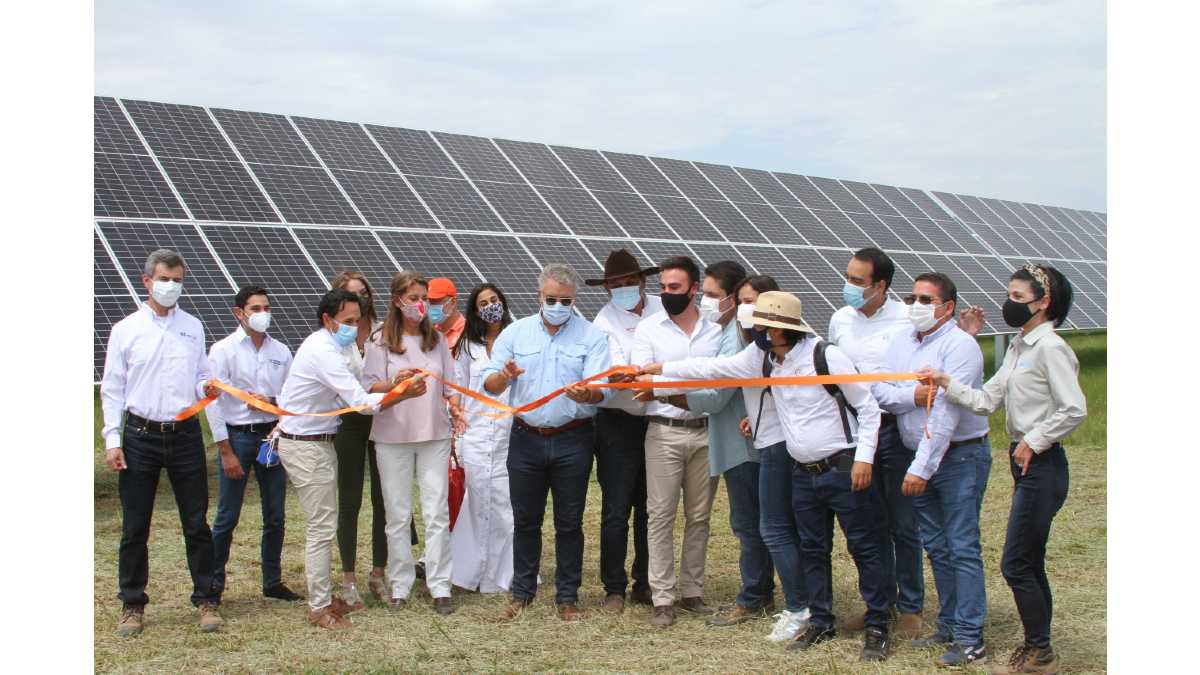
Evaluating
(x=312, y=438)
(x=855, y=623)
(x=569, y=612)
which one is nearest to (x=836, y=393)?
(x=855, y=623)

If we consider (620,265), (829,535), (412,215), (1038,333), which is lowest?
(829,535)

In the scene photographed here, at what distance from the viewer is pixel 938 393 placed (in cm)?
538

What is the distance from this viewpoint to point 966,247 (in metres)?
20.8

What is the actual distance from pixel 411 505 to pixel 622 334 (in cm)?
164

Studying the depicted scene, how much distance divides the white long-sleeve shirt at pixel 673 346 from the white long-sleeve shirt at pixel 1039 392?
65.5 inches

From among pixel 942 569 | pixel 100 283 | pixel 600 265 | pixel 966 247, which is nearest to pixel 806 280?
pixel 600 265

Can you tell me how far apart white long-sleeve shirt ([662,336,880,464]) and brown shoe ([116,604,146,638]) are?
3.67 meters

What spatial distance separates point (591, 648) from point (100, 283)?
640 centimetres

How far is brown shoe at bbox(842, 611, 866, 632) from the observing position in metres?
6.21

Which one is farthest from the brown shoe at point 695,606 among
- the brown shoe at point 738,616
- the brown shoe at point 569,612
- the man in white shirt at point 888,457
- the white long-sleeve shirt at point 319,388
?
the white long-sleeve shirt at point 319,388

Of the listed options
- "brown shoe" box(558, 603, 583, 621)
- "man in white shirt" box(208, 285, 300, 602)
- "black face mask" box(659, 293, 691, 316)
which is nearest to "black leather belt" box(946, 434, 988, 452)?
"black face mask" box(659, 293, 691, 316)

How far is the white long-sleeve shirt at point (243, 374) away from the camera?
22.5 ft

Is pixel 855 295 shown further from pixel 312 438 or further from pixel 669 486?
pixel 312 438

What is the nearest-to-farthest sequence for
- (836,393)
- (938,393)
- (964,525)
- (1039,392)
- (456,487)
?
(1039,392) → (938,393) → (964,525) → (836,393) → (456,487)
